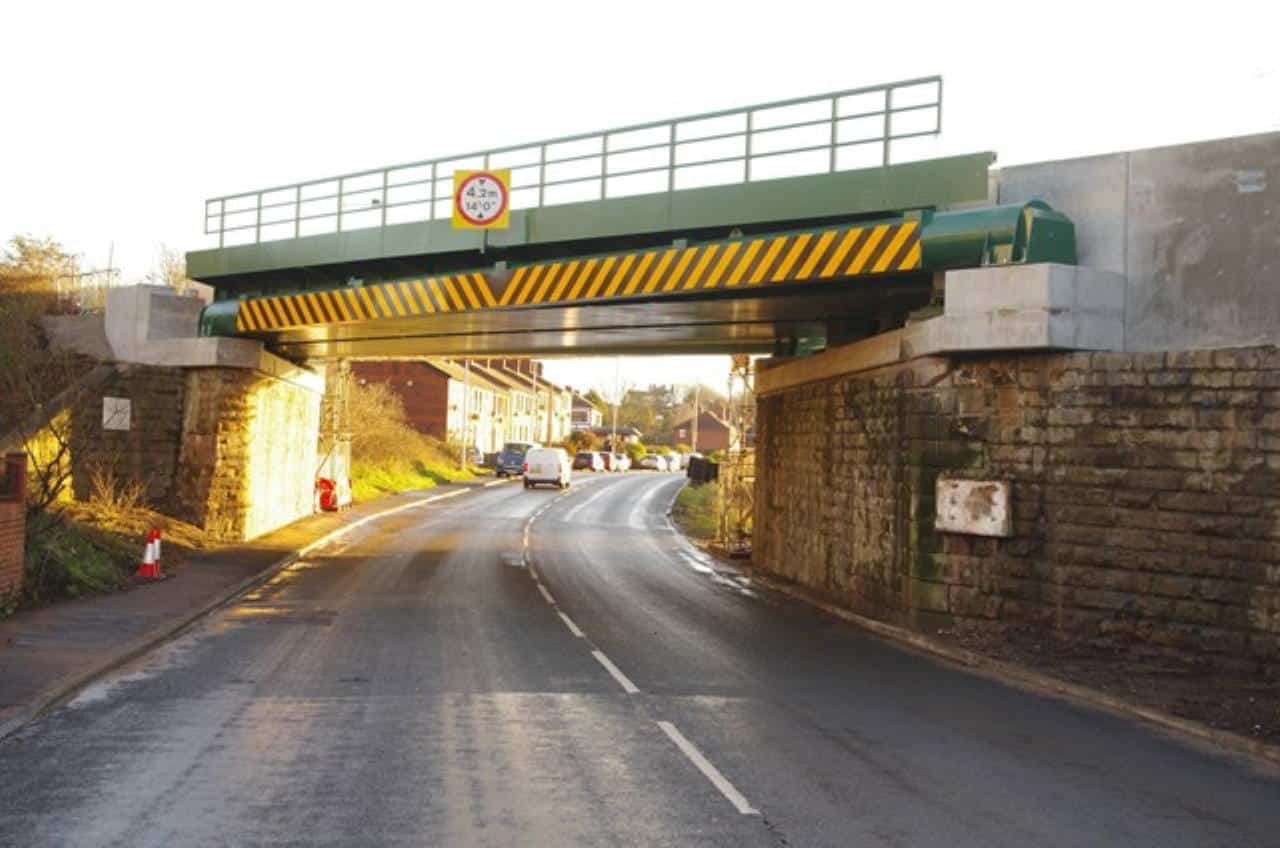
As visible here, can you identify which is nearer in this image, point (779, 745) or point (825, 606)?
point (779, 745)

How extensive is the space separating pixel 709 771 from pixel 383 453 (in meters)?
50.8

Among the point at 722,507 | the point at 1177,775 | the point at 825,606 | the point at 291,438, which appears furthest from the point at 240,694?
the point at 722,507

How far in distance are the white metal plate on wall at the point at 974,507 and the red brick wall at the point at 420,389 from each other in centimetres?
7426

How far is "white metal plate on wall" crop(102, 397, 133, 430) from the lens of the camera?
24.7 m

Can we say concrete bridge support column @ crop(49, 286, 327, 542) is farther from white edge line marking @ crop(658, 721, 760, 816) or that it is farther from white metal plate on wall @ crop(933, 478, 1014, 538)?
white edge line marking @ crop(658, 721, 760, 816)

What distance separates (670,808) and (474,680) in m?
4.85

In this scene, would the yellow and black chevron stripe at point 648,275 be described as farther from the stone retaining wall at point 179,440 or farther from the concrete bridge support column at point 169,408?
the stone retaining wall at point 179,440

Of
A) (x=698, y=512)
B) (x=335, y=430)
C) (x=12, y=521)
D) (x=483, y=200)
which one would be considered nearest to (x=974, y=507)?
(x=483, y=200)

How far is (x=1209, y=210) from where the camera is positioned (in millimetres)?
13648

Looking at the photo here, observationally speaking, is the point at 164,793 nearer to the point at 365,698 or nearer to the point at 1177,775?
the point at 365,698

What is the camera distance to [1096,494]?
13.7 meters

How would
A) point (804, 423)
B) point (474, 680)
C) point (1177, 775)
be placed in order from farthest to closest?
1. point (804, 423)
2. point (474, 680)
3. point (1177, 775)

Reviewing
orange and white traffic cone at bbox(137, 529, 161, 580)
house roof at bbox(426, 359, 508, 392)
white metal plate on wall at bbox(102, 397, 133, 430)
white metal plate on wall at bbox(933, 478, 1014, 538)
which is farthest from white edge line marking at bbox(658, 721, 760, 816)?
house roof at bbox(426, 359, 508, 392)

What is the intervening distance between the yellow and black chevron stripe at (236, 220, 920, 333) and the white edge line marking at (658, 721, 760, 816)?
25.5 feet
